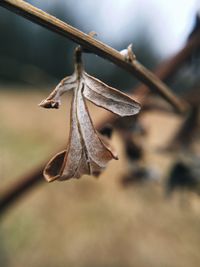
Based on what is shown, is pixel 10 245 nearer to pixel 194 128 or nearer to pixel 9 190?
pixel 9 190

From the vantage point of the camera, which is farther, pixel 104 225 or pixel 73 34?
pixel 104 225

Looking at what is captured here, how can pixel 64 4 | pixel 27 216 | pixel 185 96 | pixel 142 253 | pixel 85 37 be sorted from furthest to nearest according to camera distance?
pixel 64 4 < pixel 27 216 < pixel 142 253 < pixel 185 96 < pixel 85 37

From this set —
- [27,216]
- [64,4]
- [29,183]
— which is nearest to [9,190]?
[29,183]

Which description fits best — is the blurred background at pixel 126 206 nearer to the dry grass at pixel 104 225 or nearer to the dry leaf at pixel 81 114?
the dry grass at pixel 104 225

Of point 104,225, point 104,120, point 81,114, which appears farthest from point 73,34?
point 104,225

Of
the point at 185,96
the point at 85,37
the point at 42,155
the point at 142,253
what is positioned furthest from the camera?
the point at 42,155

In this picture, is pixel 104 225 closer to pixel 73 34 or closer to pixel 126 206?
pixel 126 206
